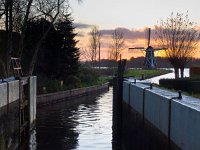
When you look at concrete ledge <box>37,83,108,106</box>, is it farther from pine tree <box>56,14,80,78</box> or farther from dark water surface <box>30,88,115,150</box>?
pine tree <box>56,14,80,78</box>

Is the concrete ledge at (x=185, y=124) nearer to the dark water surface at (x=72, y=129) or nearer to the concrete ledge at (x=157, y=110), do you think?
the concrete ledge at (x=157, y=110)

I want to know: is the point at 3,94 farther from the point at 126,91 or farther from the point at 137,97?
the point at 126,91

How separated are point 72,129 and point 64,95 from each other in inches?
933

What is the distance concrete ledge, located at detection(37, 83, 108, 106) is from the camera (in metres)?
46.0

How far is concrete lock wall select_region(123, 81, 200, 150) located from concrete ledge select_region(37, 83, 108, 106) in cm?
3000

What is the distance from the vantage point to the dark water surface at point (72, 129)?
78.7ft

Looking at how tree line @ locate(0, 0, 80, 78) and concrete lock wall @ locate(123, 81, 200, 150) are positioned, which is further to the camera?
tree line @ locate(0, 0, 80, 78)

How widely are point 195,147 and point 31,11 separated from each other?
40.3 meters

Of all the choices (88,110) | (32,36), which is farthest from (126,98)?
(32,36)

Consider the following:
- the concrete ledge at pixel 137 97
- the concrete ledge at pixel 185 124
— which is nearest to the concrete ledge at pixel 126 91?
the concrete ledge at pixel 137 97

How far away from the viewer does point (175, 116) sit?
1105 cm

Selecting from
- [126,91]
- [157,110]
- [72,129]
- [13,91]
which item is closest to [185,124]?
[157,110]

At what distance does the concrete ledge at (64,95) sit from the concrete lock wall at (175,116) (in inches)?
1181

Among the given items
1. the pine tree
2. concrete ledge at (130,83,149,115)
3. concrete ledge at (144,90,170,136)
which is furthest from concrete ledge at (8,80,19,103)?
the pine tree
